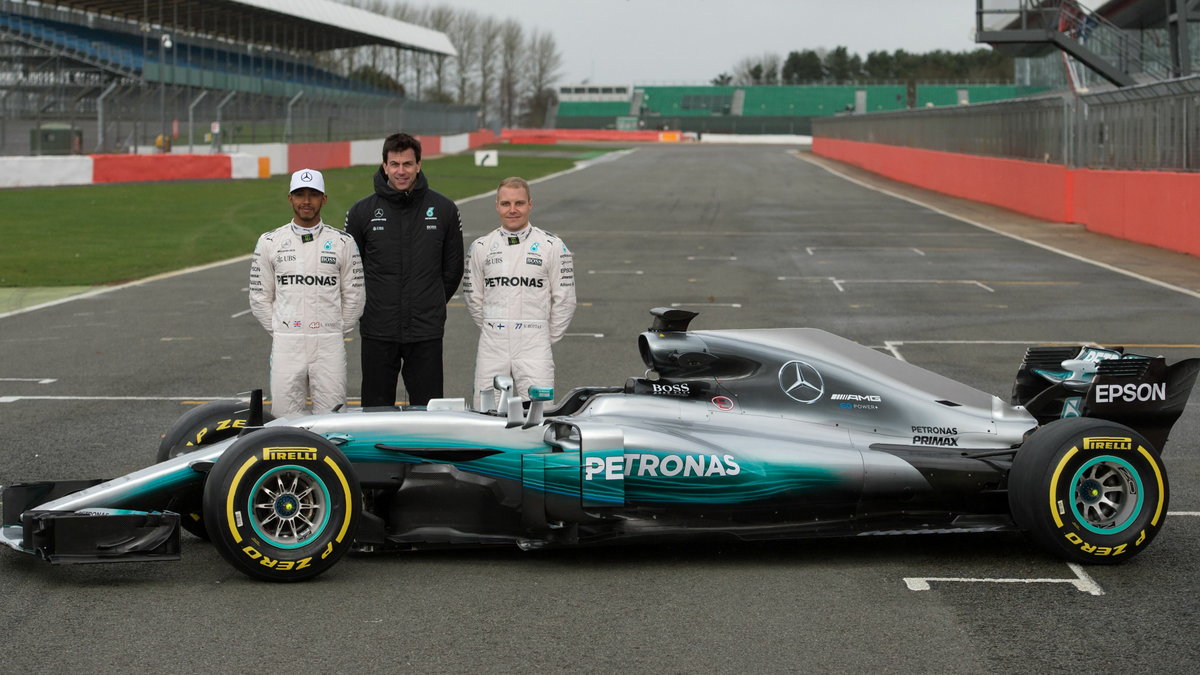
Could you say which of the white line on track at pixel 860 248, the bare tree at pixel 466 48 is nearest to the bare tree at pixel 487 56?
the bare tree at pixel 466 48

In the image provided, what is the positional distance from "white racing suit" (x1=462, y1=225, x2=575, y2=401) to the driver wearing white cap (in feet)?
2.27

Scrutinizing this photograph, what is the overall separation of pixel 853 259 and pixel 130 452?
1546cm

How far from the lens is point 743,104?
5910 inches

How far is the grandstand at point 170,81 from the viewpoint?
48719 millimetres

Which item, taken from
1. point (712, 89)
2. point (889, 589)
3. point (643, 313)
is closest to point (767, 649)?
point (889, 589)

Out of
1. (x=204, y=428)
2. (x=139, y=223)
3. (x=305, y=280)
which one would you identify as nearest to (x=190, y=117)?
(x=139, y=223)

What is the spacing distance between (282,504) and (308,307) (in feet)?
5.05

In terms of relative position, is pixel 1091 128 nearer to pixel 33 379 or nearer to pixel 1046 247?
pixel 1046 247

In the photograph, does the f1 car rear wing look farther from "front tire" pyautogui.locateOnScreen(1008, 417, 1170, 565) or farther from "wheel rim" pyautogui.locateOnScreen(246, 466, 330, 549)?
"wheel rim" pyautogui.locateOnScreen(246, 466, 330, 549)

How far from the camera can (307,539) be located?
5.80m

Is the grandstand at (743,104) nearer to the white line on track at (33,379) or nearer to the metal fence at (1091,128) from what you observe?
the metal fence at (1091,128)

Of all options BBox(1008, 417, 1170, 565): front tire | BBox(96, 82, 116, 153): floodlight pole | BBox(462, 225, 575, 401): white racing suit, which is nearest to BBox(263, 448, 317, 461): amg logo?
BBox(462, 225, 575, 401): white racing suit

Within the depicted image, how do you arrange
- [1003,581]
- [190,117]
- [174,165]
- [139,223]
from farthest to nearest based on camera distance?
[190,117] < [174,165] < [139,223] < [1003,581]

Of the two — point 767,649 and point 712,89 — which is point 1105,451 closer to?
point 767,649
